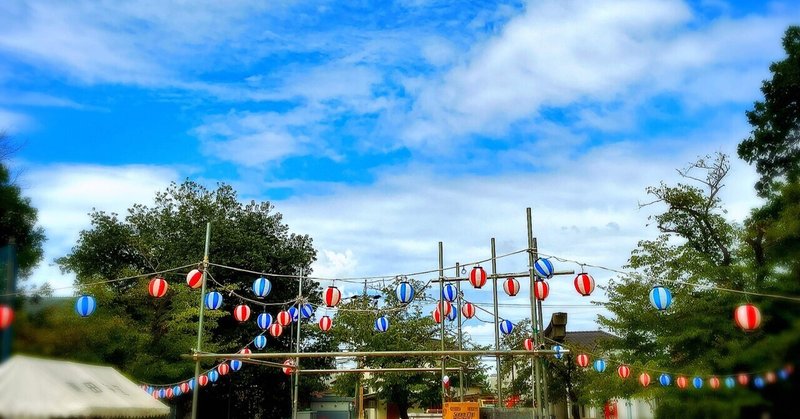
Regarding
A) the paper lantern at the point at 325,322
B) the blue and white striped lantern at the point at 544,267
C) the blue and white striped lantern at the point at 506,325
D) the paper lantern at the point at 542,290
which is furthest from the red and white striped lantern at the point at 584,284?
the paper lantern at the point at 325,322

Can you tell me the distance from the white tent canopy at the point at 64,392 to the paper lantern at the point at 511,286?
959cm

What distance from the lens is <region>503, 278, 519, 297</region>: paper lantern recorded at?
1742 cm

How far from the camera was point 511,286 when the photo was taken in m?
17.5

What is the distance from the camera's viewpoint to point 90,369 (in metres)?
9.88

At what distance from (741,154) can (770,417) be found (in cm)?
1013

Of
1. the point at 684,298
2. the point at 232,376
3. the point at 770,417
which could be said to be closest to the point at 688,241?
the point at 684,298

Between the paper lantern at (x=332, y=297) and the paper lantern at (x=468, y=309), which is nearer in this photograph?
the paper lantern at (x=332, y=297)

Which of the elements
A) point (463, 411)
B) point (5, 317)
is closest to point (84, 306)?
point (5, 317)

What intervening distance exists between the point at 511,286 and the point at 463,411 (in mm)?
3513

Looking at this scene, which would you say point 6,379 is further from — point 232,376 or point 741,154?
point 232,376

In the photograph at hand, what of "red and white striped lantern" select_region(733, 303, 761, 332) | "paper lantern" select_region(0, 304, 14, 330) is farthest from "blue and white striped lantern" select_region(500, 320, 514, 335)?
"paper lantern" select_region(0, 304, 14, 330)

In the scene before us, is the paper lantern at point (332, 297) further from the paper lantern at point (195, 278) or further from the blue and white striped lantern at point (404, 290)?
the paper lantern at point (195, 278)

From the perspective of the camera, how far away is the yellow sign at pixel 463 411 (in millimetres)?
15922

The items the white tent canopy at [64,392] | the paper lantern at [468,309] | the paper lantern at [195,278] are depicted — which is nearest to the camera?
the white tent canopy at [64,392]
